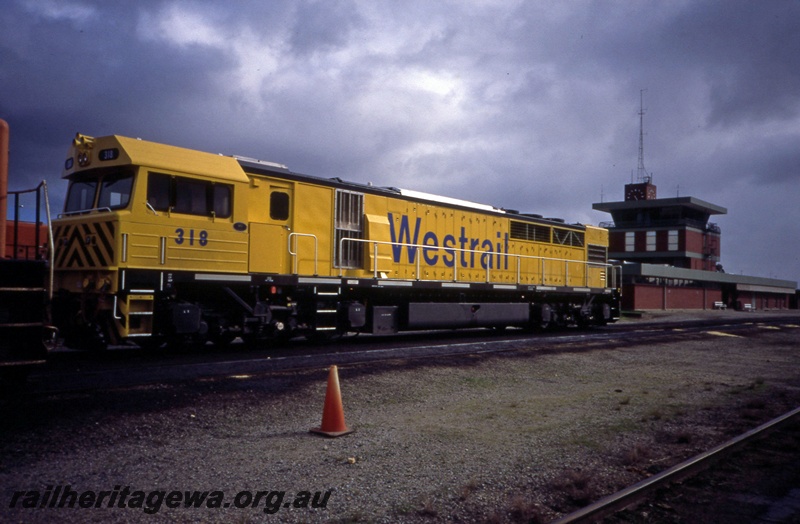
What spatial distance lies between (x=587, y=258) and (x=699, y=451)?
1764 cm

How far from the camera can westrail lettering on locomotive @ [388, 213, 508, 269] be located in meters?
17.0

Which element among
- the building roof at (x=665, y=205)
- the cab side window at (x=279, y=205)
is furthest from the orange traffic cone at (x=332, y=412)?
the building roof at (x=665, y=205)

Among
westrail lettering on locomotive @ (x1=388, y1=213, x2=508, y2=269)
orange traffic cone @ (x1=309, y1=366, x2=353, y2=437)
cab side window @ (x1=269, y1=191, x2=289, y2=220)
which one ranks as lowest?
orange traffic cone @ (x1=309, y1=366, x2=353, y2=437)

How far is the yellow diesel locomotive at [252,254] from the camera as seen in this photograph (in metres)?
10.9

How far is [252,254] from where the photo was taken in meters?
12.8

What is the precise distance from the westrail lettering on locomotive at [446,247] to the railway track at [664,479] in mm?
10137

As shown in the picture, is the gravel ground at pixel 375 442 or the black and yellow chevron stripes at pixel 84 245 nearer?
the gravel ground at pixel 375 442

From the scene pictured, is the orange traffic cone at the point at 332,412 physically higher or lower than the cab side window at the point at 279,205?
lower

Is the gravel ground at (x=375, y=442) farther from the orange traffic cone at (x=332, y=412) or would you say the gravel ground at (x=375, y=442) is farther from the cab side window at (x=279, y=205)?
the cab side window at (x=279, y=205)

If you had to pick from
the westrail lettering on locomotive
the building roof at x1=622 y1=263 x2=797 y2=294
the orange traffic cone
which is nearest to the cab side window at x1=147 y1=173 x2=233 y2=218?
the westrail lettering on locomotive

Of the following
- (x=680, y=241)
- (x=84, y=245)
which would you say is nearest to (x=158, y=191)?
(x=84, y=245)

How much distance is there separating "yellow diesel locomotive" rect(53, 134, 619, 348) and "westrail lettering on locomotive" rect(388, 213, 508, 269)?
46 millimetres

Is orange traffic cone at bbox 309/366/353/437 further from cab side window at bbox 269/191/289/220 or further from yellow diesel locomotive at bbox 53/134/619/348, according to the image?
cab side window at bbox 269/191/289/220

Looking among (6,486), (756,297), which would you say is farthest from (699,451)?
(756,297)
